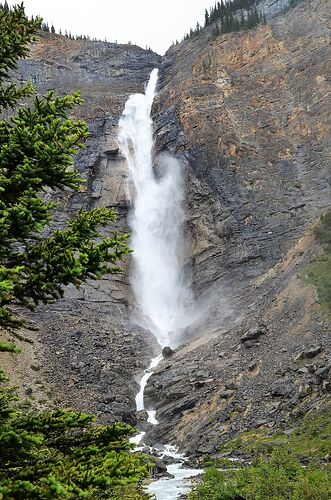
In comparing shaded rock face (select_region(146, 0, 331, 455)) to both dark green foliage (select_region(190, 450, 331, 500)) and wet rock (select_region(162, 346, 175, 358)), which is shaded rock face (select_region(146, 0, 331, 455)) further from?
dark green foliage (select_region(190, 450, 331, 500))

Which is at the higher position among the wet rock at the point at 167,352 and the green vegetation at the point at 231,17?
the green vegetation at the point at 231,17

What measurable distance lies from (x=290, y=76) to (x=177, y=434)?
5322cm

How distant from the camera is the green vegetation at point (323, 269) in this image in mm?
32472

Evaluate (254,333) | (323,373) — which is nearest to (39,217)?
(323,373)

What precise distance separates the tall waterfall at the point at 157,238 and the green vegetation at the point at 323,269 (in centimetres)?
1561

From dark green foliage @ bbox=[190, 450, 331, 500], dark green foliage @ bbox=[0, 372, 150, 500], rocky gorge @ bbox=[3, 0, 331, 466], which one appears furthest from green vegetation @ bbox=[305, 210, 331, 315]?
dark green foliage @ bbox=[0, 372, 150, 500]

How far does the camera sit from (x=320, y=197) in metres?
51.6

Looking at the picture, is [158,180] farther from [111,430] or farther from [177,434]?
[111,430]

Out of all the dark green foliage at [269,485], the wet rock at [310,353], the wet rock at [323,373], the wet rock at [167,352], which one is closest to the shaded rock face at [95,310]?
the wet rock at [167,352]

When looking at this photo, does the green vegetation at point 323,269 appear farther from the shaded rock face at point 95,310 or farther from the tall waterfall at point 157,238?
the shaded rock face at point 95,310

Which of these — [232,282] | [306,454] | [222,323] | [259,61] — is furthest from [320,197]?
[306,454]

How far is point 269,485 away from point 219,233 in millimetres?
40454

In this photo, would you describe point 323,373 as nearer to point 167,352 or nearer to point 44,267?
point 167,352

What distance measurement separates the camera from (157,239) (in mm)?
57375
